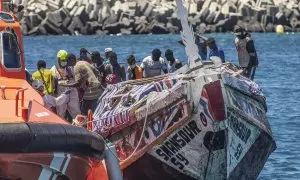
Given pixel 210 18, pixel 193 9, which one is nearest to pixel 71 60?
pixel 210 18

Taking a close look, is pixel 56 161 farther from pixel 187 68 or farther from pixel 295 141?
pixel 295 141

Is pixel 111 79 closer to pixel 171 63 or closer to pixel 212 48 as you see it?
pixel 171 63

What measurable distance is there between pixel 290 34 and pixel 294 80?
113 ft

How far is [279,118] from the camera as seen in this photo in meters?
27.9

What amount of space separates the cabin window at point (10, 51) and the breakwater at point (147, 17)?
56133mm

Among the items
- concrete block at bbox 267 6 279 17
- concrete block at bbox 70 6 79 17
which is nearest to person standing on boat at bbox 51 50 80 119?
concrete block at bbox 70 6 79 17

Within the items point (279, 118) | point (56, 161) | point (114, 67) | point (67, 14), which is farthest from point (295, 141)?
point (67, 14)

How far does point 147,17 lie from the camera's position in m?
73.9

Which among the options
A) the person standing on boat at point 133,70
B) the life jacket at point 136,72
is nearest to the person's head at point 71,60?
the person standing on boat at point 133,70

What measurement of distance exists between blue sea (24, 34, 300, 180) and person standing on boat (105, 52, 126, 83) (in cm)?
283

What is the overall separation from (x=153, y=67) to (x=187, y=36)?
167 inches

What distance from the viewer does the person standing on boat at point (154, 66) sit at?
754 inches

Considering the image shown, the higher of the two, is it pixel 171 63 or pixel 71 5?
pixel 171 63

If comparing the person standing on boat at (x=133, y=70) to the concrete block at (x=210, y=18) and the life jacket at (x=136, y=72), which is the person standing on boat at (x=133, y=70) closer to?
the life jacket at (x=136, y=72)
